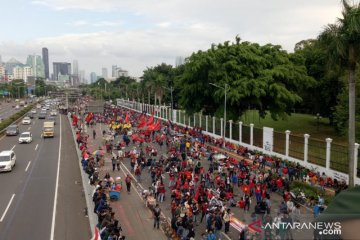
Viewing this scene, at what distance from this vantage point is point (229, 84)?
4938 centimetres

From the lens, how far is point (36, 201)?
24094 mm

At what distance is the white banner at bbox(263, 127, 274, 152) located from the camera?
38.3m

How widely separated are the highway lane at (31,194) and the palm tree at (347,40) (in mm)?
17609

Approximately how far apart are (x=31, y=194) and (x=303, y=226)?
72.1ft

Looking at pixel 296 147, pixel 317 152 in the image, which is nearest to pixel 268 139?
pixel 296 147

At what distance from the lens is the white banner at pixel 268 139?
1510 inches

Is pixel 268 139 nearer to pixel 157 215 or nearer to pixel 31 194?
pixel 157 215

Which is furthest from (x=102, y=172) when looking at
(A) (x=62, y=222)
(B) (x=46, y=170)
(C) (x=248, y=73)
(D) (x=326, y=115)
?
(D) (x=326, y=115)

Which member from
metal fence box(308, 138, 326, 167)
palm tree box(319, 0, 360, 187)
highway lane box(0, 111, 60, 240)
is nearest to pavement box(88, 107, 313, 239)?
highway lane box(0, 111, 60, 240)

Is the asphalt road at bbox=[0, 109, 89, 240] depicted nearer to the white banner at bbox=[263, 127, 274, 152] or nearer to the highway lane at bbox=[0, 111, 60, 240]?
the highway lane at bbox=[0, 111, 60, 240]

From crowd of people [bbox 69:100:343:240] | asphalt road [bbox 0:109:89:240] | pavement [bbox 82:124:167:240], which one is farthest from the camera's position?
asphalt road [bbox 0:109:89:240]

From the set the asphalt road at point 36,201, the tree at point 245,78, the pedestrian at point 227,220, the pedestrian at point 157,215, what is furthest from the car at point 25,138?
the pedestrian at point 227,220

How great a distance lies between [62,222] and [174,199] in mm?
5802

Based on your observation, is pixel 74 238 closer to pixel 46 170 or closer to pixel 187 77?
pixel 46 170
